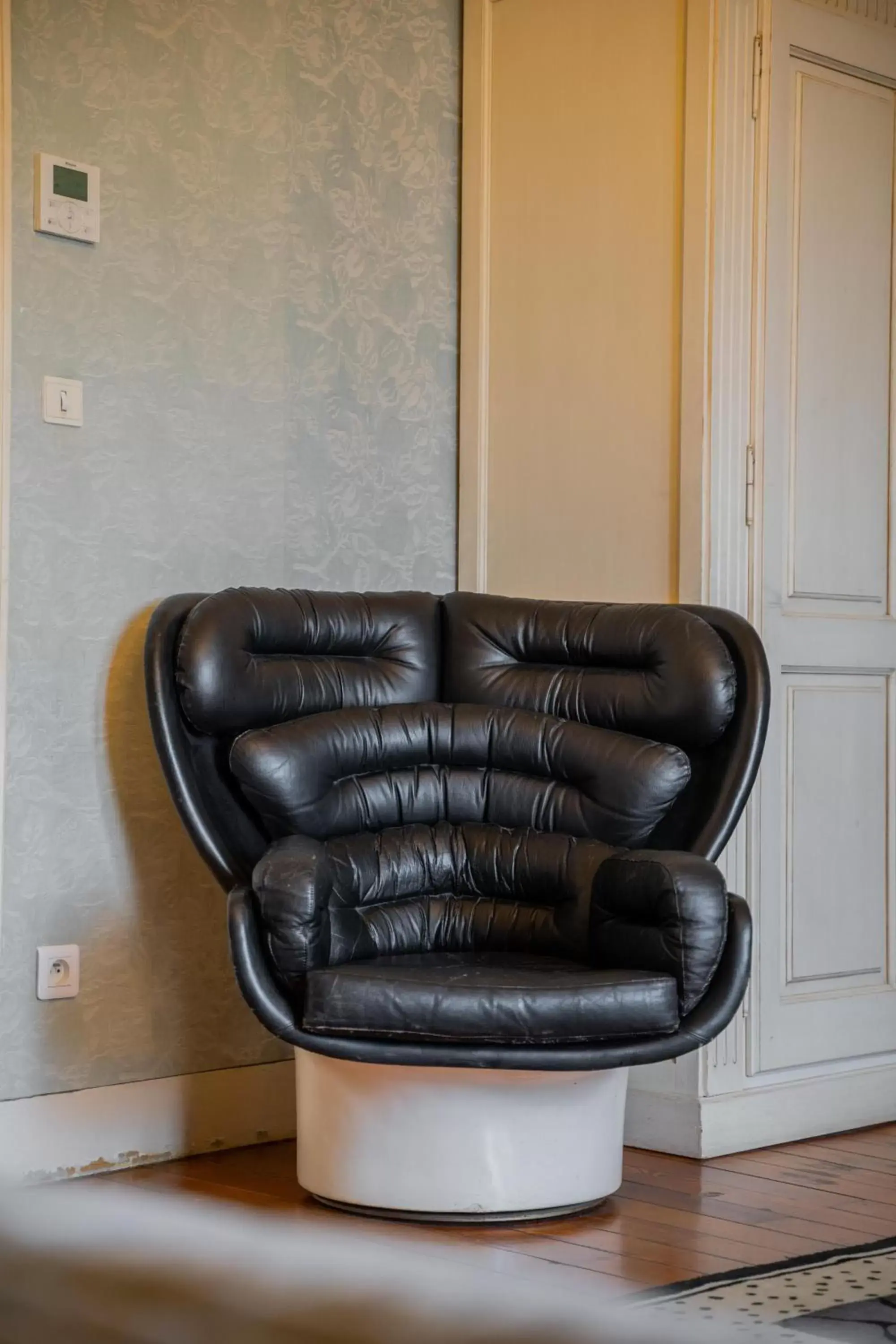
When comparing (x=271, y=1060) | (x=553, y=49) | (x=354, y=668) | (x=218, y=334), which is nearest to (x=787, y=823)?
(x=354, y=668)

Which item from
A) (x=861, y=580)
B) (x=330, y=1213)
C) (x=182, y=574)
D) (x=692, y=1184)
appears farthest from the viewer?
(x=861, y=580)

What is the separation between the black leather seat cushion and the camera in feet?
8.01

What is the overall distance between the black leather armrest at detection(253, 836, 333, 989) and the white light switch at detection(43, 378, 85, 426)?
96 centimetres

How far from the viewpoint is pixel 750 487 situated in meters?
3.28

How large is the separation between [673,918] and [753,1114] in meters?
0.86

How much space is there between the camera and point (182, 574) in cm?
314

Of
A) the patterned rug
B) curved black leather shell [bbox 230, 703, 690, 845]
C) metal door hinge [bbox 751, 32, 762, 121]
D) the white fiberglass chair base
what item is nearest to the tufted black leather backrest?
curved black leather shell [bbox 230, 703, 690, 845]

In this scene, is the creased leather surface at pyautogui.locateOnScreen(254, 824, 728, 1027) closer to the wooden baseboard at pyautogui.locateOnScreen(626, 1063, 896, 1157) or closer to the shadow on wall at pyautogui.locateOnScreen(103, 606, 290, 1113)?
the shadow on wall at pyautogui.locateOnScreen(103, 606, 290, 1113)

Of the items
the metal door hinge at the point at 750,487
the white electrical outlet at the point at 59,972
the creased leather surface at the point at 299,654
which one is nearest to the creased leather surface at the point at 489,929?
the creased leather surface at the point at 299,654

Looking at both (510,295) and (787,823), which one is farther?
(510,295)

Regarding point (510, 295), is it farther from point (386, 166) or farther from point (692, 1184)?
point (692, 1184)

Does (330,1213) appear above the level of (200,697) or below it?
below

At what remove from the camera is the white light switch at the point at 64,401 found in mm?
2902

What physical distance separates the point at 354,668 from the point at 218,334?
2.50ft
